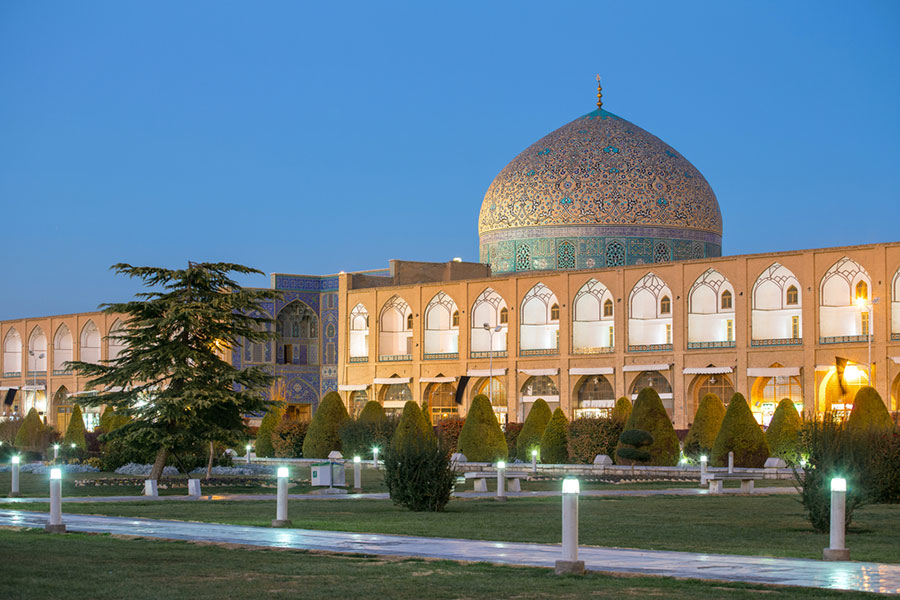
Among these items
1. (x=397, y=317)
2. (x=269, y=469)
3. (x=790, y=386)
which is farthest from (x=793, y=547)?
(x=397, y=317)

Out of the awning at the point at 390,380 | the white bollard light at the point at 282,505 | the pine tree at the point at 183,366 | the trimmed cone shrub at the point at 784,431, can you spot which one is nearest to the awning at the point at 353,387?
the awning at the point at 390,380

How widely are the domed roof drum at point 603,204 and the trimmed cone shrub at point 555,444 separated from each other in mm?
17713

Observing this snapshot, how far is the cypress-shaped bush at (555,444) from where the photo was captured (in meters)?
33.8

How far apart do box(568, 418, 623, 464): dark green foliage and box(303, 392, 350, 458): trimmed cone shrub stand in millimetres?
8340

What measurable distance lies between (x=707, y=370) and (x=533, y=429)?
10112 mm

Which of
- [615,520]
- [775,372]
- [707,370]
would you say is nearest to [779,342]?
[775,372]

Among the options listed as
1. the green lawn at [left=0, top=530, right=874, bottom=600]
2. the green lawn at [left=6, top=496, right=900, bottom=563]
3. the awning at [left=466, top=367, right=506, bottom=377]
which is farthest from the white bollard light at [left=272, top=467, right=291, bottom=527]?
the awning at [left=466, top=367, right=506, bottom=377]

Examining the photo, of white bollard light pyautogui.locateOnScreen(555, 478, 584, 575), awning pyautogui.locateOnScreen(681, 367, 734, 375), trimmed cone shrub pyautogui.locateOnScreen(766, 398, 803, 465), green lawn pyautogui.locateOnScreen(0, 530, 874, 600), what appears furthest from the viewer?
awning pyautogui.locateOnScreen(681, 367, 734, 375)

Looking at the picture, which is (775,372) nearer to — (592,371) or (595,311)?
(592,371)

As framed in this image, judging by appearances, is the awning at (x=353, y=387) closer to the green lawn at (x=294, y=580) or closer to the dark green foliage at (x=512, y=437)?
the dark green foliage at (x=512, y=437)

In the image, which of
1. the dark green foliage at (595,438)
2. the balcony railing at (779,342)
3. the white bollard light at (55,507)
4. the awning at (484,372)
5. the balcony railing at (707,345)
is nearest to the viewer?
the white bollard light at (55,507)

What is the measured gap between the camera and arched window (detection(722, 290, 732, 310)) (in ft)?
145

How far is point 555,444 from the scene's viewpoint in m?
33.8

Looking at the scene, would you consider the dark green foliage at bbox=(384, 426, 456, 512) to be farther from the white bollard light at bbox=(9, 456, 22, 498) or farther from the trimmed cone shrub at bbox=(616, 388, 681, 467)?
the trimmed cone shrub at bbox=(616, 388, 681, 467)
